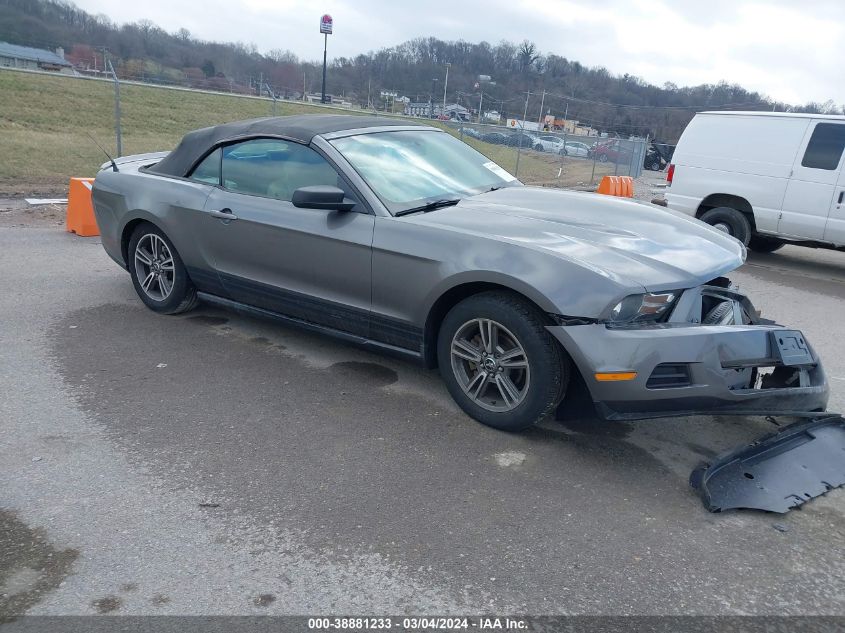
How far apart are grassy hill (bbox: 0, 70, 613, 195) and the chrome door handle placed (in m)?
8.23

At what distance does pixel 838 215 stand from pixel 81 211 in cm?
931

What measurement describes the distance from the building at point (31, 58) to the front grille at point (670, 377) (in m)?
40.0

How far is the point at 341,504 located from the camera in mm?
3033

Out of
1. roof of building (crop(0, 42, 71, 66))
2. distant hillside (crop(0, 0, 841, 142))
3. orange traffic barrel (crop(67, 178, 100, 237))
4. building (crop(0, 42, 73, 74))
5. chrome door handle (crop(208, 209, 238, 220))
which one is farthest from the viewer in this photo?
distant hillside (crop(0, 0, 841, 142))

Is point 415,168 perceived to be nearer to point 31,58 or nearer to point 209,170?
point 209,170

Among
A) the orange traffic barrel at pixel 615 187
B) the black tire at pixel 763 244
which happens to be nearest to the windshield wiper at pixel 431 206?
the black tire at pixel 763 244

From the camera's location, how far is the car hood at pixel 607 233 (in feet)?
11.4

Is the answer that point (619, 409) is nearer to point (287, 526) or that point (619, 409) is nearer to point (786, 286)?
point (287, 526)

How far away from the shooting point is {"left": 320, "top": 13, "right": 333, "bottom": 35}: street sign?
60.6 m

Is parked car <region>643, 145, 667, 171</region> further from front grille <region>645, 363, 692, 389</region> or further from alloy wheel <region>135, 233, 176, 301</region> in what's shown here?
front grille <region>645, 363, 692, 389</region>

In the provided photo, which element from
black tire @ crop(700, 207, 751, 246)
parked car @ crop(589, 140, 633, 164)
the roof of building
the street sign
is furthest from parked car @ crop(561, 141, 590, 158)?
the street sign

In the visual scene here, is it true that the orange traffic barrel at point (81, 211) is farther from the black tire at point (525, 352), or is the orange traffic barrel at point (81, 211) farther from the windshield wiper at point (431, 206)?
the black tire at point (525, 352)

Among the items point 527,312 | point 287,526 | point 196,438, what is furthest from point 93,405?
point 527,312

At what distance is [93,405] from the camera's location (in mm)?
3908
